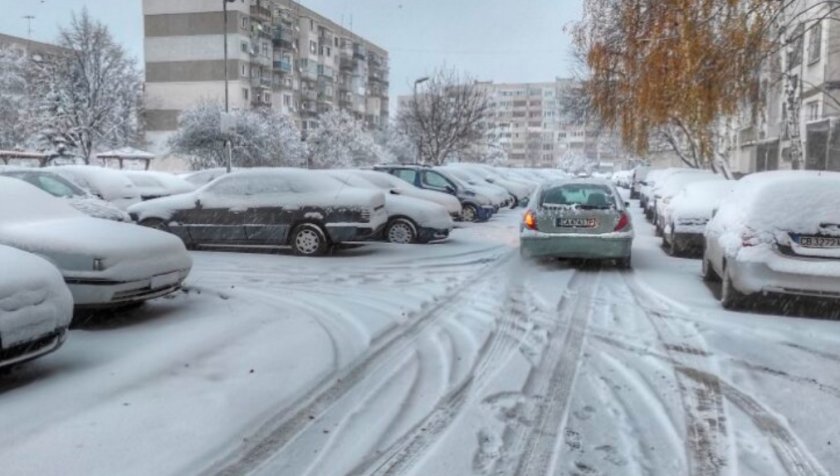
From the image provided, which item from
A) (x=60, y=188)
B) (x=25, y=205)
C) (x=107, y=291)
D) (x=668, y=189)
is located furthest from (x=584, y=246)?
(x=60, y=188)

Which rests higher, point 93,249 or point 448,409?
point 93,249

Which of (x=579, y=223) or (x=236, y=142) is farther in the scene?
(x=236, y=142)

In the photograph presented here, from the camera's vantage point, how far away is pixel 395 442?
4.18 meters

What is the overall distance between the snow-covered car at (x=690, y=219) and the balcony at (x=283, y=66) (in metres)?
59.6

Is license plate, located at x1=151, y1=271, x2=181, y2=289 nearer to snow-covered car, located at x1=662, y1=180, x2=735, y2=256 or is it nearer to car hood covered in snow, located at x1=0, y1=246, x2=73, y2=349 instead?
car hood covered in snow, located at x1=0, y1=246, x2=73, y2=349

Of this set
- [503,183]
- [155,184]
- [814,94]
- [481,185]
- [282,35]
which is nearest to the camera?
[155,184]

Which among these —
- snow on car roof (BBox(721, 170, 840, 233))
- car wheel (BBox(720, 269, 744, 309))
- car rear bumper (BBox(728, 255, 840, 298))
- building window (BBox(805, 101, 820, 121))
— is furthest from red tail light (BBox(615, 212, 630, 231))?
building window (BBox(805, 101, 820, 121))

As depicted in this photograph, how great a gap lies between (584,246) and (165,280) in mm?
6083

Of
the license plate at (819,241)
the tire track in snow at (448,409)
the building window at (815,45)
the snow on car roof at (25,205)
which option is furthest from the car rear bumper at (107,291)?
the building window at (815,45)

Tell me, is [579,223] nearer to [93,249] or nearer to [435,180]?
[93,249]

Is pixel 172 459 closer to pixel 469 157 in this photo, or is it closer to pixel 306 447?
pixel 306 447

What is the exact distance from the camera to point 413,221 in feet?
46.6

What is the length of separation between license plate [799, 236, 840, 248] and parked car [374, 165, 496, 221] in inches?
484

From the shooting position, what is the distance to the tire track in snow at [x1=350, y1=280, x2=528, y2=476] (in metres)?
Result: 3.88
